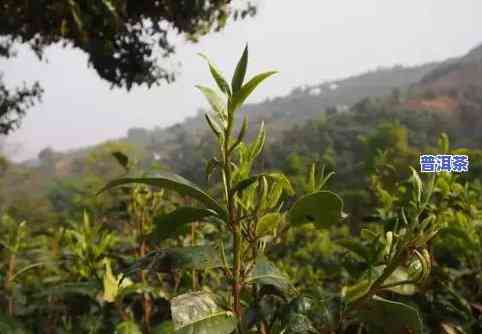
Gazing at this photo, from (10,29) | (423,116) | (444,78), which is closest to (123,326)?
(10,29)

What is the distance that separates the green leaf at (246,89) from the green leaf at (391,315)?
1.29ft

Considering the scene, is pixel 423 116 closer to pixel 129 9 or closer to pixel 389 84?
pixel 129 9

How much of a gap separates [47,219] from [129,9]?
19.3 meters

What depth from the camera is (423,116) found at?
3369cm

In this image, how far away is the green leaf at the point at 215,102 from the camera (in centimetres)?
74

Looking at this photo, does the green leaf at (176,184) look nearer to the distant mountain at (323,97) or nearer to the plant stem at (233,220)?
the plant stem at (233,220)

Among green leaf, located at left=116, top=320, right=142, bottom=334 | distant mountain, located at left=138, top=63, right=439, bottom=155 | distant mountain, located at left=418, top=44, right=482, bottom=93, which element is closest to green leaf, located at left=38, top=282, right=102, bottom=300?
green leaf, located at left=116, top=320, right=142, bottom=334

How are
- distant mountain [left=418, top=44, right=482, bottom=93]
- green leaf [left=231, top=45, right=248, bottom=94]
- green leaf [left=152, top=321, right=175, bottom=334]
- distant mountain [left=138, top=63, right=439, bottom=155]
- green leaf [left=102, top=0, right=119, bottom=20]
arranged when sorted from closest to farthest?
1. green leaf [left=231, top=45, right=248, bottom=94]
2. green leaf [left=152, top=321, right=175, bottom=334]
3. green leaf [left=102, top=0, right=119, bottom=20]
4. distant mountain [left=418, top=44, right=482, bottom=93]
5. distant mountain [left=138, top=63, right=439, bottom=155]

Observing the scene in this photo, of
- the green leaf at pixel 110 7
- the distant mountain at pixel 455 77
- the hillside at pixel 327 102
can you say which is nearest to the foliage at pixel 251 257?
the green leaf at pixel 110 7

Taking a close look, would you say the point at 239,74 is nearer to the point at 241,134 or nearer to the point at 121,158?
the point at 241,134

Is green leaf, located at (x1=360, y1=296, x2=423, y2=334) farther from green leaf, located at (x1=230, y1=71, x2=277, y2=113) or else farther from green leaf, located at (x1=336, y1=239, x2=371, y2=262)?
green leaf, located at (x1=230, y1=71, x2=277, y2=113)

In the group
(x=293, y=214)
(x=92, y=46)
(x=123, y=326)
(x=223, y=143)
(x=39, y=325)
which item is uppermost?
(x=92, y=46)

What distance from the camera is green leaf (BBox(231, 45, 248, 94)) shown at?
27.5 inches

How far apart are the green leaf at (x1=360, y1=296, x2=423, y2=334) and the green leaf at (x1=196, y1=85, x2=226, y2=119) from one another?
40cm
